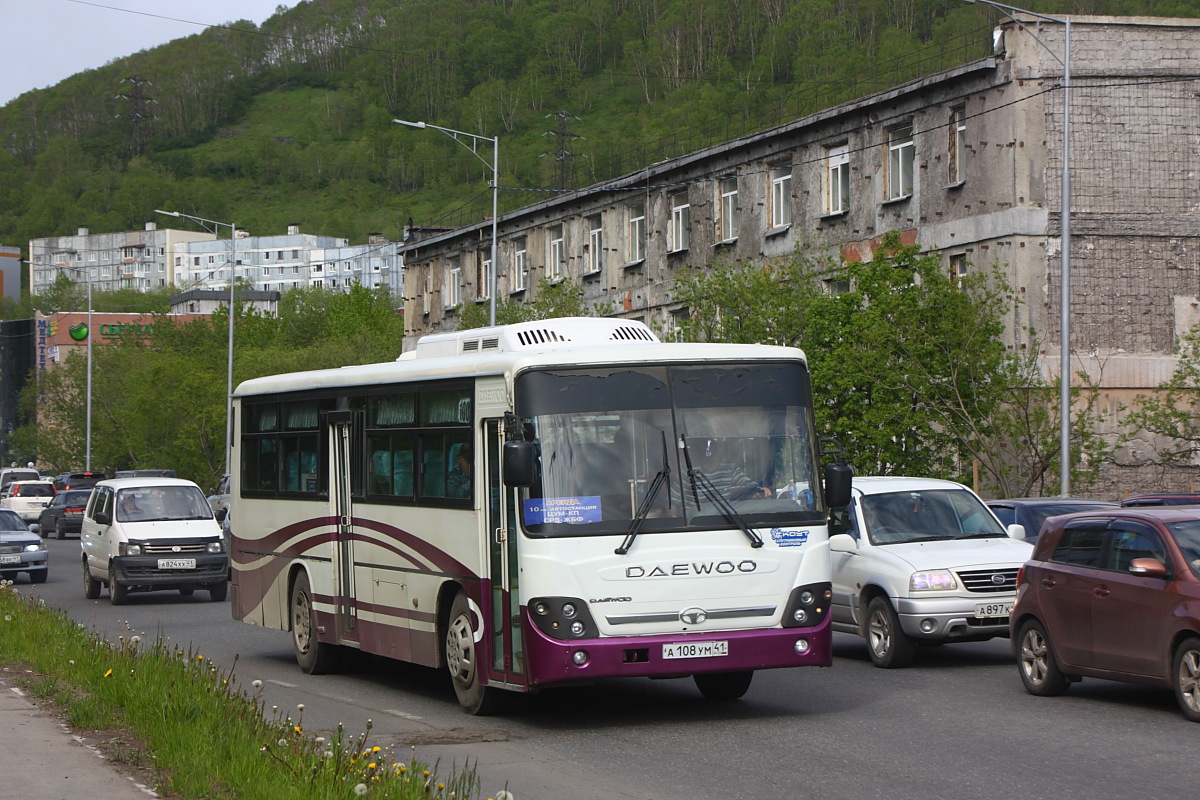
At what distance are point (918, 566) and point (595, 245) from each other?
36.7 metres

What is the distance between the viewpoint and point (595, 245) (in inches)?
1999

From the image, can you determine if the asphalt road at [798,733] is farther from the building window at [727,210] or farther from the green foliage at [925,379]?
the building window at [727,210]

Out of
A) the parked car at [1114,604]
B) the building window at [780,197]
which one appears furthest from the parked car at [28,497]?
the parked car at [1114,604]

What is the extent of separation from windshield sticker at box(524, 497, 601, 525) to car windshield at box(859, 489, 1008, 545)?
5271mm

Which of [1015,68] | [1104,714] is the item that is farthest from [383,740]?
[1015,68]

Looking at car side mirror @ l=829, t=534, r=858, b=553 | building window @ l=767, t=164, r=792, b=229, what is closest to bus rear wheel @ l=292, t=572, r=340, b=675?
car side mirror @ l=829, t=534, r=858, b=553

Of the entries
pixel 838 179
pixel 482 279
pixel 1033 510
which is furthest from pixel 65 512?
pixel 1033 510

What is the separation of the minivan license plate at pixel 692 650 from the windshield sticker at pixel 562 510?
1037mm

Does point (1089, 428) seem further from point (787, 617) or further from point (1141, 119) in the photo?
point (787, 617)

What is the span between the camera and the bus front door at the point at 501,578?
11.3 meters

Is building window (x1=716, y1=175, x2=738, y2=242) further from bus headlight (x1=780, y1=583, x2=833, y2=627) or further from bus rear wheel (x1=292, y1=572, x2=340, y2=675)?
bus headlight (x1=780, y1=583, x2=833, y2=627)

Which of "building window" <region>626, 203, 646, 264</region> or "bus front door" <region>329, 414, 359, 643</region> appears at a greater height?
"building window" <region>626, 203, 646, 264</region>

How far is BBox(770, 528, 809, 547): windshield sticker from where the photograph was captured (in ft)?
37.8

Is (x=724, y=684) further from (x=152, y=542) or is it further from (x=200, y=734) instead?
(x=152, y=542)
